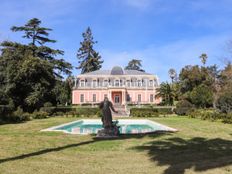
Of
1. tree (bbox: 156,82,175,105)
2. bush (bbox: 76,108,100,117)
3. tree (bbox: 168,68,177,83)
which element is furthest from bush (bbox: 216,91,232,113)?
tree (bbox: 168,68,177,83)

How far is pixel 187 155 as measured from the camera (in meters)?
8.52

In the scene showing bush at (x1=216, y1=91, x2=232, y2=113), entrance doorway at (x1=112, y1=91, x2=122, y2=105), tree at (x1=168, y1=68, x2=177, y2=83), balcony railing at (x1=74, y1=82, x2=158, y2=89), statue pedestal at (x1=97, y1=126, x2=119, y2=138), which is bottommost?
statue pedestal at (x1=97, y1=126, x2=119, y2=138)

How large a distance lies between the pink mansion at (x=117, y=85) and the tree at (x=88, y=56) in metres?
15.7

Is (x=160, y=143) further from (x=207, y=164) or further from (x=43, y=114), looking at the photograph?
(x=43, y=114)

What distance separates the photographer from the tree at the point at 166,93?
168 feet

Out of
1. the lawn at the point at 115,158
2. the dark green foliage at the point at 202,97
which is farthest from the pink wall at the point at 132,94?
the lawn at the point at 115,158

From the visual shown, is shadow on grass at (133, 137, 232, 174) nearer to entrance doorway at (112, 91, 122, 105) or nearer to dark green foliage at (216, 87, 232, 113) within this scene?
dark green foliage at (216, 87, 232, 113)

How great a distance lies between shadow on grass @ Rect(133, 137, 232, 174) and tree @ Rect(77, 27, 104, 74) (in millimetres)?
60449

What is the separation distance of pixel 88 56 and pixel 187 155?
6513cm

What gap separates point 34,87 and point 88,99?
20717 mm

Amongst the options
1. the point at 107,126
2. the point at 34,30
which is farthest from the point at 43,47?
the point at 107,126

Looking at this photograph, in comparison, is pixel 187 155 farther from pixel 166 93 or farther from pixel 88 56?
pixel 88 56

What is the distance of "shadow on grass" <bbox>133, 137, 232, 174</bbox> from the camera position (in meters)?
7.00

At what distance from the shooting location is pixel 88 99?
54.5 meters
